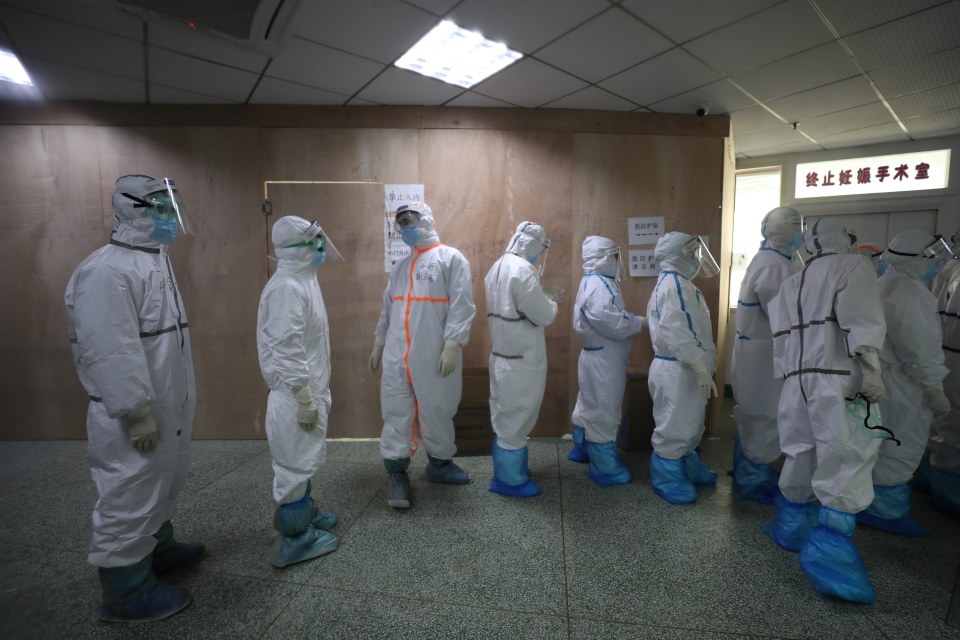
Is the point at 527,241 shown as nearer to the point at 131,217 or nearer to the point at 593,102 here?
the point at 593,102

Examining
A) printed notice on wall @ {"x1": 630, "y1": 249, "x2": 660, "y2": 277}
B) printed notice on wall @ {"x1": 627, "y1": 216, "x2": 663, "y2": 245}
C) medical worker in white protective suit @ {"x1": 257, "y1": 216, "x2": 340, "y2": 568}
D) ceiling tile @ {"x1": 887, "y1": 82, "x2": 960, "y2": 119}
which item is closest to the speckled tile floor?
medical worker in white protective suit @ {"x1": 257, "y1": 216, "x2": 340, "y2": 568}

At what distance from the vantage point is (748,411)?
2.41 metres

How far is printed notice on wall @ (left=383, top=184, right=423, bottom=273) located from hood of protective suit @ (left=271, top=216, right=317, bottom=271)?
1.31m

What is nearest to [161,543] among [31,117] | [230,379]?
[230,379]

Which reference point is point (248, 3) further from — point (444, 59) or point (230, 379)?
point (230, 379)

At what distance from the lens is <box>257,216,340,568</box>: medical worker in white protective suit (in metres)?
1.75

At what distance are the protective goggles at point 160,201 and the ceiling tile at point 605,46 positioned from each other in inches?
82.6

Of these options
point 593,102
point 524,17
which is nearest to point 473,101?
point 593,102

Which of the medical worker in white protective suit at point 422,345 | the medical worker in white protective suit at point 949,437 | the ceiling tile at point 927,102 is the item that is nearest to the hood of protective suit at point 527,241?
the medical worker in white protective suit at point 422,345

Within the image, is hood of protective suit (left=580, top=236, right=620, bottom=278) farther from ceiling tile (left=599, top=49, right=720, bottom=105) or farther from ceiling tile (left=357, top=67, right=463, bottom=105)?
ceiling tile (left=357, top=67, right=463, bottom=105)

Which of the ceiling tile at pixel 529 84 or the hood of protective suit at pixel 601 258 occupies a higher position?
the ceiling tile at pixel 529 84

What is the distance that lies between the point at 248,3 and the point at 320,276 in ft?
5.64

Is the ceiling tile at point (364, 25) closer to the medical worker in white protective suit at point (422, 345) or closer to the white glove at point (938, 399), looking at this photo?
the medical worker in white protective suit at point (422, 345)

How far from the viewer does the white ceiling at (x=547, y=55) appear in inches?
82.4
